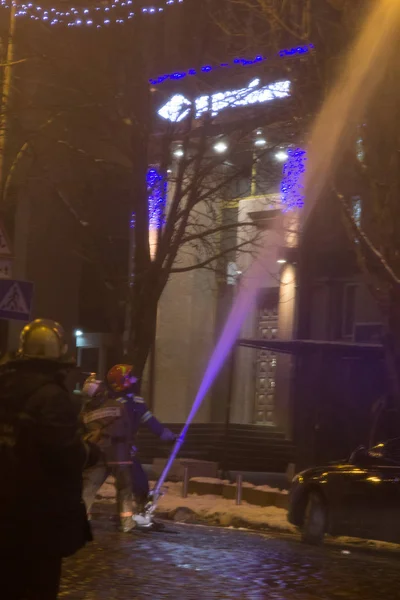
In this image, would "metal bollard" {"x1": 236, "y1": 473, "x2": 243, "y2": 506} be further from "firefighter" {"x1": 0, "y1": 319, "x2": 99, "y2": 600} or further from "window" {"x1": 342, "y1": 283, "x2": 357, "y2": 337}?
"firefighter" {"x1": 0, "y1": 319, "x2": 99, "y2": 600}

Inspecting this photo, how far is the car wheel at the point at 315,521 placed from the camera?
12227mm

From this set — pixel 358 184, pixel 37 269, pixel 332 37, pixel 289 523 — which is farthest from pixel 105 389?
pixel 37 269

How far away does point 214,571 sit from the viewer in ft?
28.5

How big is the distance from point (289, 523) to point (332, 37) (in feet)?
22.6

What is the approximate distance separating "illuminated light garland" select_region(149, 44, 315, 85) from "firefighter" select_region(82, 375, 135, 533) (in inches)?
266

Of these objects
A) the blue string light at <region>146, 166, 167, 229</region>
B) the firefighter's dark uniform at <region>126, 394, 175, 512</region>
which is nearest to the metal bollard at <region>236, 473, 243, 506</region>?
the firefighter's dark uniform at <region>126, 394, 175, 512</region>

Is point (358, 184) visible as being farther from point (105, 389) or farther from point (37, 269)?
point (37, 269)

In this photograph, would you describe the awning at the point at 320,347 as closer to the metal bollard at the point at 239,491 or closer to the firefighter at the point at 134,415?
the metal bollard at the point at 239,491

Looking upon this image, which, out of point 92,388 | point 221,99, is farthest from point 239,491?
point 221,99

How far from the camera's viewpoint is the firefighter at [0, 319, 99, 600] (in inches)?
152

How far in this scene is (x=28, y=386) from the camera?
3.99 m

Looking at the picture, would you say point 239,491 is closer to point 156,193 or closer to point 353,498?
point 353,498

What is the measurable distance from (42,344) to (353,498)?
833cm

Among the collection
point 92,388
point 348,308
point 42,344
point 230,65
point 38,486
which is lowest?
point 38,486
